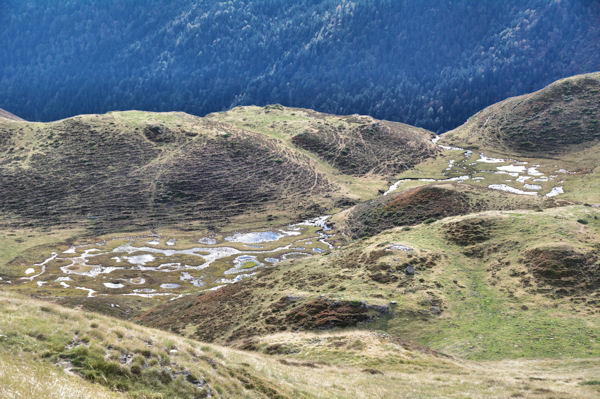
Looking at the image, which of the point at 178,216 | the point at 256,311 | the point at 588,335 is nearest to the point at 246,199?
the point at 178,216

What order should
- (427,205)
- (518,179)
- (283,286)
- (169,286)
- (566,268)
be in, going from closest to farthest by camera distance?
(566,268)
(283,286)
(169,286)
(427,205)
(518,179)

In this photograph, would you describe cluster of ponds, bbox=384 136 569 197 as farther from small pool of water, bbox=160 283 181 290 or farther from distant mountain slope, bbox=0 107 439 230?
small pool of water, bbox=160 283 181 290

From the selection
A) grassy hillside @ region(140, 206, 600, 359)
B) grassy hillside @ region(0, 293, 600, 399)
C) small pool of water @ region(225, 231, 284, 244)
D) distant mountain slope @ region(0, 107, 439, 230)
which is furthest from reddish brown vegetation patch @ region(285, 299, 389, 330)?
distant mountain slope @ region(0, 107, 439, 230)

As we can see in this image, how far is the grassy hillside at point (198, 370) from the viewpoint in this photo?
2038 cm

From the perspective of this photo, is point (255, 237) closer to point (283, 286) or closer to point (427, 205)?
point (427, 205)

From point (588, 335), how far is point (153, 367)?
38.8 metres

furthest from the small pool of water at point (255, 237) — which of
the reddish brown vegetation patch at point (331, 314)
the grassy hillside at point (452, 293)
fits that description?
the reddish brown vegetation patch at point (331, 314)

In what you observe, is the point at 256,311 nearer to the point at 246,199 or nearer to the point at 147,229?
the point at 147,229

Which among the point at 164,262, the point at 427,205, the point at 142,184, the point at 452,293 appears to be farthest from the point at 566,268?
the point at 142,184

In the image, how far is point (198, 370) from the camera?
942 inches

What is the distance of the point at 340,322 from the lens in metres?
51.2

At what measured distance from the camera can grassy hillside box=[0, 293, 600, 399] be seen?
2038 centimetres

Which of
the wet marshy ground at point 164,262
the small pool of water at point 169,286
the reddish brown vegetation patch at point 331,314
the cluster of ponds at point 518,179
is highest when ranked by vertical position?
the cluster of ponds at point 518,179

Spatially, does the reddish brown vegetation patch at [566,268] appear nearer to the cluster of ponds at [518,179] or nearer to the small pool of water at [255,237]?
the small pool of water at [255,237]
